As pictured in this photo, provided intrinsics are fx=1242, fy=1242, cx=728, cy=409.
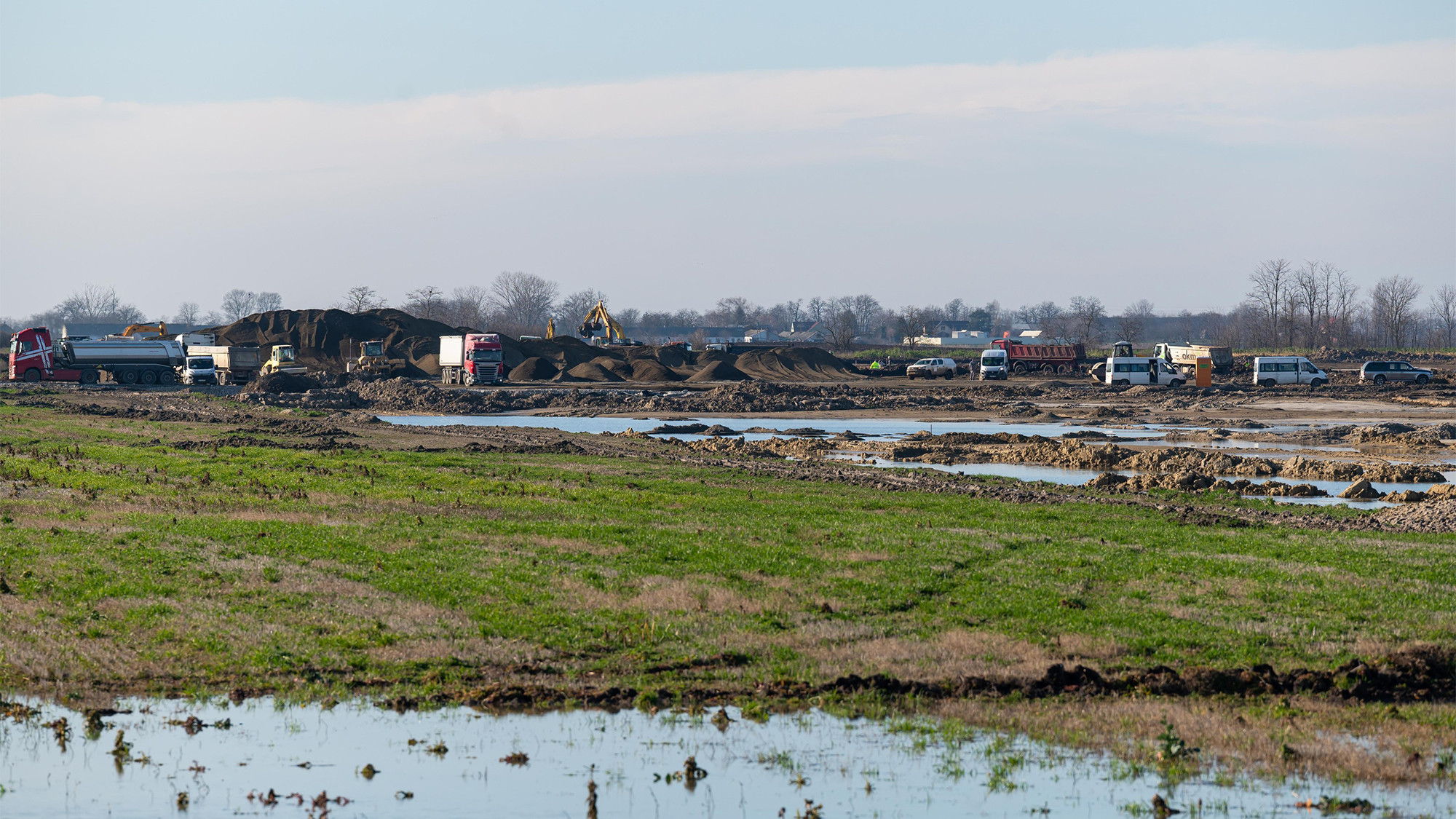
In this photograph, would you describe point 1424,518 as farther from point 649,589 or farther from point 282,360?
point 282,360

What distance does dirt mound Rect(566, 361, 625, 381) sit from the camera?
3376 inches

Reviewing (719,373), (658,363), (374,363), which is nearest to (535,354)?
(658,363)

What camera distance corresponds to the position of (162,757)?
9.42 m

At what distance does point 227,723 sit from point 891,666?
5.83 m

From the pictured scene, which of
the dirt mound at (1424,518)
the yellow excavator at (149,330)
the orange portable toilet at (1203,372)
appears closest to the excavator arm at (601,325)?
the yellow excavator at (149,330)

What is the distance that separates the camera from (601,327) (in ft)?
367

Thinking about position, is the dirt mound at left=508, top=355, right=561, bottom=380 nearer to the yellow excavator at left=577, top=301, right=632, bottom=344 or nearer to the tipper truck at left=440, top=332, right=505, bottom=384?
the tipper truck at left=440, top=332, right=505, bottom=384

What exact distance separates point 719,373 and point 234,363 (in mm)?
31760

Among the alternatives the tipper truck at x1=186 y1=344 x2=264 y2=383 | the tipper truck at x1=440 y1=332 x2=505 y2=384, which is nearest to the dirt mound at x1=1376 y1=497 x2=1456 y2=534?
the tipper truck at x1=440 y1=332 x2=505 y2=384

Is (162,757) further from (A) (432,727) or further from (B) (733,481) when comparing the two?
(B) (733,481)

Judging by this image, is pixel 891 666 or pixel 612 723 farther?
pixel 891 666

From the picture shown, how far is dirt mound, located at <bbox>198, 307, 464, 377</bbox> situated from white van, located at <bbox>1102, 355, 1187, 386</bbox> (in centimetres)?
5157

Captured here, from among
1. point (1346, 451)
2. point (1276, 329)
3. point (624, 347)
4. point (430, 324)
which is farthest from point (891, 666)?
point (1276, 329)

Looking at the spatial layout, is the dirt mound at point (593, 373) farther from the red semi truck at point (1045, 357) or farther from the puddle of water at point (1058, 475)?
the puddle of water at point (1058, 475)
